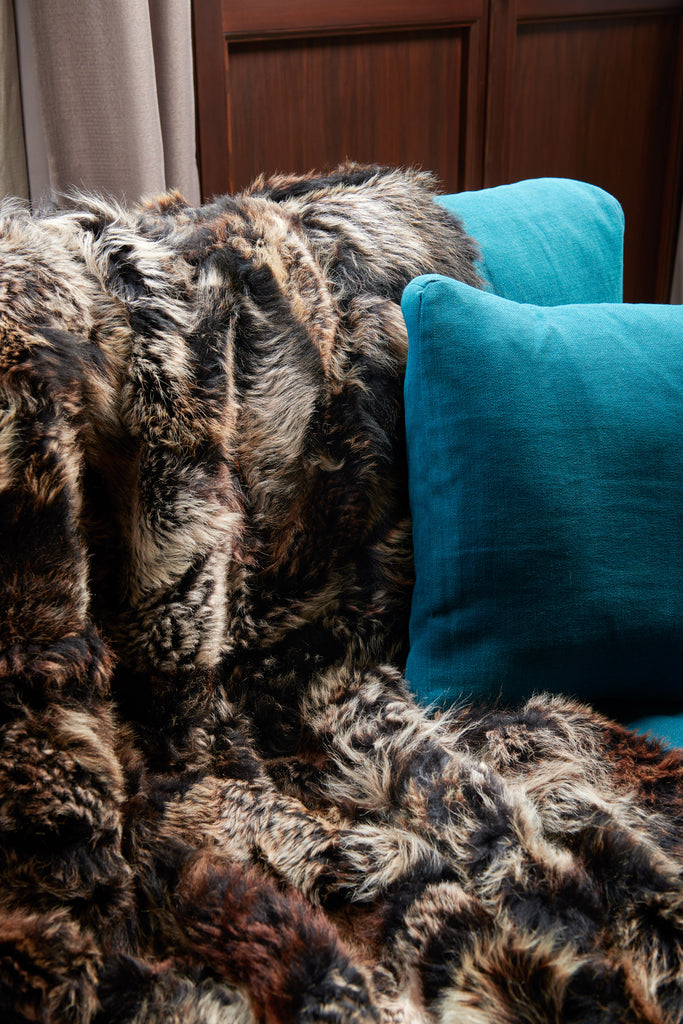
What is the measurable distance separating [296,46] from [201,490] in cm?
169

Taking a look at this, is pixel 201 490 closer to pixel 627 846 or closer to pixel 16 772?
pixel 16 772

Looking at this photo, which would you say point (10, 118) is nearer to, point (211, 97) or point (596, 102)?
point (211, 97)

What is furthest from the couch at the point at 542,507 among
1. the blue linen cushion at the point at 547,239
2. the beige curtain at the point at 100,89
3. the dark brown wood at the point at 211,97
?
the dark brown wood at the point at 211,97

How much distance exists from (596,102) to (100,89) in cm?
162

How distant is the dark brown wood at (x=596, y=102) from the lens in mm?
2350

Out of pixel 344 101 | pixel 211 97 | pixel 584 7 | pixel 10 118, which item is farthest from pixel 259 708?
pixel 584 7

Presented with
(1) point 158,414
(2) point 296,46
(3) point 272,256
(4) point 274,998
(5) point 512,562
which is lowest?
(4) point 274,998

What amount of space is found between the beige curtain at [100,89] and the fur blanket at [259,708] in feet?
2.29

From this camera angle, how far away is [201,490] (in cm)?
81

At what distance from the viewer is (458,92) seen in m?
2.31

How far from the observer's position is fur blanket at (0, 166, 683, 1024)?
61 centimetres

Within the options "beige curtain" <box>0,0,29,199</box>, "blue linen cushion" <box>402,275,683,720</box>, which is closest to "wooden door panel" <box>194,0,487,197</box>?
"beige curtain" <box>0,0,29,199</box>

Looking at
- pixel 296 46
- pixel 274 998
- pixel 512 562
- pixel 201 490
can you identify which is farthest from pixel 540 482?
pixel 296 46

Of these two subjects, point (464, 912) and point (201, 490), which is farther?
point (201, 490)
